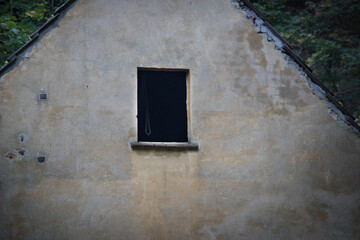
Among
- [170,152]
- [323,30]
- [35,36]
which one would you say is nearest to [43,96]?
[35,36]

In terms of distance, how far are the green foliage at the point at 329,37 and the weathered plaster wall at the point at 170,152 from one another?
6.02 metres

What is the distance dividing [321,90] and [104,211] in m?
4.44

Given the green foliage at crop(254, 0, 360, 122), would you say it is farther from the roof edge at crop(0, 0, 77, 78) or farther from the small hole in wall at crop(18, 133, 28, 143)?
the small hole in wall at crop(18, 133, 28, 143)

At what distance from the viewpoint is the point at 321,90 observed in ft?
27.6

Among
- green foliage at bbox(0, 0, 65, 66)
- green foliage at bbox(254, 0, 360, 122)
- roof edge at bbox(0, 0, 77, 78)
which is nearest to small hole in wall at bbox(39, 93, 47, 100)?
roof edge at bbox(0, 0, 77, 78)

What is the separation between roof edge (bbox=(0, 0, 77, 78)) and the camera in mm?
7465

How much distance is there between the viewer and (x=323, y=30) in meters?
15.9

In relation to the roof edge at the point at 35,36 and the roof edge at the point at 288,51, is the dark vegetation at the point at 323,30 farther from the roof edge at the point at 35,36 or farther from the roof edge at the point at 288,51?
the roof edge at the point at 35,36

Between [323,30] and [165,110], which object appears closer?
[165,110]

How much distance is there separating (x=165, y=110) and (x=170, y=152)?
4767 mm

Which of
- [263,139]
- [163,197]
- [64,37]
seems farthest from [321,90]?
[64,37]

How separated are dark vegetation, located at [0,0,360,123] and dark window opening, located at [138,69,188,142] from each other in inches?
159

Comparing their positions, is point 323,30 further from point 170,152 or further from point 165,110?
point 170,152

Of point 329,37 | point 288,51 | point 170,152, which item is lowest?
point 170,152
